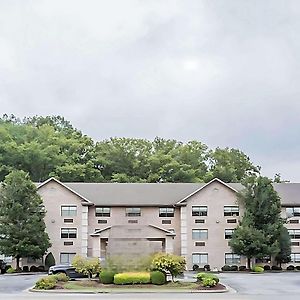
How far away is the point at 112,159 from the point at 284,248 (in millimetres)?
32971

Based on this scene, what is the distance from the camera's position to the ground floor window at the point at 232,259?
60.0 m

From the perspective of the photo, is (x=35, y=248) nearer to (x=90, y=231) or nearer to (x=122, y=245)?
(x=90, y=231)

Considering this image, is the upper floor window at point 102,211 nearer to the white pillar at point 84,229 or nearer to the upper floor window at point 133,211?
the white pillar at point 84,229

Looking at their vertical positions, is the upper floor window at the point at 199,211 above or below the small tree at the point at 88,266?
above

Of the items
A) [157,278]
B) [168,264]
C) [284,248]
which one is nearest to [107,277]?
[157,278]

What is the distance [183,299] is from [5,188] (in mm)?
36565

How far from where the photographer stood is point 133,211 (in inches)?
2441

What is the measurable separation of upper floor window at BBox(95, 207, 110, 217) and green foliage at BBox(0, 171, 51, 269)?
5.87m

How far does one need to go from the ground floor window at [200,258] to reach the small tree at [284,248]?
22.5ft

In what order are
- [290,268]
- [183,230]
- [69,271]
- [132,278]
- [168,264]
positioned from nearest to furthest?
1. [132,278]
2. [168,264]
3. [69,271]
4. [290,268]
5. [183,230]

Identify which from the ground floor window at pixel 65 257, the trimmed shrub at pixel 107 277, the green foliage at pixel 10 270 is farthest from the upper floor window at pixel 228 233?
the trimmed shrub at pixel 107 277

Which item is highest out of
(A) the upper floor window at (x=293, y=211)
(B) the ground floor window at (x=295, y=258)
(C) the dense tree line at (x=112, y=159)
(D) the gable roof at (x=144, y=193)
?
(C) the dense tree line at (x=112, y=159)

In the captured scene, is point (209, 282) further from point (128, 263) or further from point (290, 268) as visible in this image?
point (290, 268)

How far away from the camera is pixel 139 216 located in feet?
202
